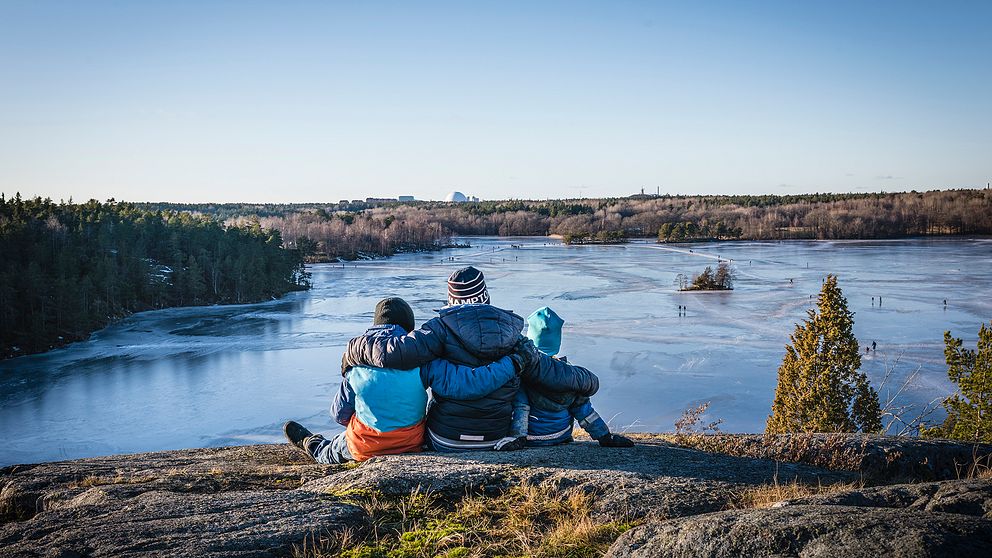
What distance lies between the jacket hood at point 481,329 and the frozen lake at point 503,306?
36.2ft

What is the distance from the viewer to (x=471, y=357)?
4668 mm

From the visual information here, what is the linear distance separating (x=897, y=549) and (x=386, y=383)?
124 inches

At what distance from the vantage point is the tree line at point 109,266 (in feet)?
108

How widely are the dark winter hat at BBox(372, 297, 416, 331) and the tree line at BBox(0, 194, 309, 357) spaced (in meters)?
31.7

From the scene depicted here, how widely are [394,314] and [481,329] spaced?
0.72m

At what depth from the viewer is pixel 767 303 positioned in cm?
3588

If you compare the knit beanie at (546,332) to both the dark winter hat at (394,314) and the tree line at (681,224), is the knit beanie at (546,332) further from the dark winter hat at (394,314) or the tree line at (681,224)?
the tree line at (681,224)

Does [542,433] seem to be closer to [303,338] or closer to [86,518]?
[86,518]

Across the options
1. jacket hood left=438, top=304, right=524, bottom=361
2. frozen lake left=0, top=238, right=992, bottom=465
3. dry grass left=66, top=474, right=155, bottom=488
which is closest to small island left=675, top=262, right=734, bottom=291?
frozen lake left=0, top=238, right=992, bottom=465

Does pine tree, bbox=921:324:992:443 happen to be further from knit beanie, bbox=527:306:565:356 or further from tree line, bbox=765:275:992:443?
knit beanie, bbox=527:306:565:356

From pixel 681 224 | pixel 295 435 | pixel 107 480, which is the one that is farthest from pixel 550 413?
pixel 681 224

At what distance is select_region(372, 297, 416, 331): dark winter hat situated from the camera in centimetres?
487

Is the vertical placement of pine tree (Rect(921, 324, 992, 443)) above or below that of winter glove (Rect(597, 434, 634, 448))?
below

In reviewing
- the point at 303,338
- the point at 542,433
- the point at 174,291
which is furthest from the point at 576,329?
the point at 174,291
